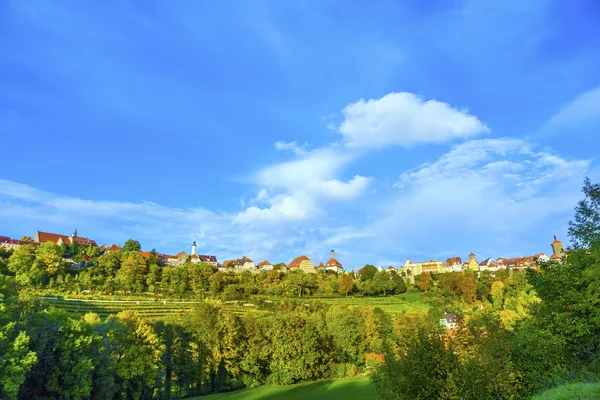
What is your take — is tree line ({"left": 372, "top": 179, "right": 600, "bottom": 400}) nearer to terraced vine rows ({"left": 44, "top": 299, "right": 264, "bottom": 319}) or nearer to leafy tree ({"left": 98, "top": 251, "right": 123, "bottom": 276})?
terraced vine rows ({"left": 44, "top": 299, "right": 264, "bottom": 319})

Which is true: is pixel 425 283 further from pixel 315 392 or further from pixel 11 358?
pixel 11 358

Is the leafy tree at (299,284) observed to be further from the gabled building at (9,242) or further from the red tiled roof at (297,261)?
the gabled building at (9,242)

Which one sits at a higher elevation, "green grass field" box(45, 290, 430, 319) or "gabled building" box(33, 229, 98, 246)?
"gabled building" box(33, 229, 98, 246)

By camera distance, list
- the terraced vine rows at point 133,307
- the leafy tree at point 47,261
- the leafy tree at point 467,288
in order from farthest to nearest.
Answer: the leafy tree at point 467,288 < the leafy tree at point 47,261 < the terraced vine rows at point 133,307

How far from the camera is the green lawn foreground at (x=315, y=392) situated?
145 ft

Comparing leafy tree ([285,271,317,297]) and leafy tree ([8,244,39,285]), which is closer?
leafy tree ([8,244,39,285])

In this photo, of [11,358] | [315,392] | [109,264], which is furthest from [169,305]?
[11,358]

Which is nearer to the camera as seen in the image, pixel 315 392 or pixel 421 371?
pixel 421 371

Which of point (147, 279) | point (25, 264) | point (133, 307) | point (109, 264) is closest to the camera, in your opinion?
point (133, 307)

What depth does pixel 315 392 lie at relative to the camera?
47875 mm

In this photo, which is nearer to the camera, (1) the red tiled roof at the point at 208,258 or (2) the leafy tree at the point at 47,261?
(2) the leafy tree at the point at 47,261

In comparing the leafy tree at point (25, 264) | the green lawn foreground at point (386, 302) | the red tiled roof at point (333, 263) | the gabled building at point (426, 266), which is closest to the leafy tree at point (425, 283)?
the green lawn foreground at point (386, 302)

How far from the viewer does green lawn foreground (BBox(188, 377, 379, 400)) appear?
145 feet

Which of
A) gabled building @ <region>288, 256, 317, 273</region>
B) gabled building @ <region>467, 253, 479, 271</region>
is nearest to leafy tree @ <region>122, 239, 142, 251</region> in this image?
gabled building @ <region>288, 256, 317, 273</region>
